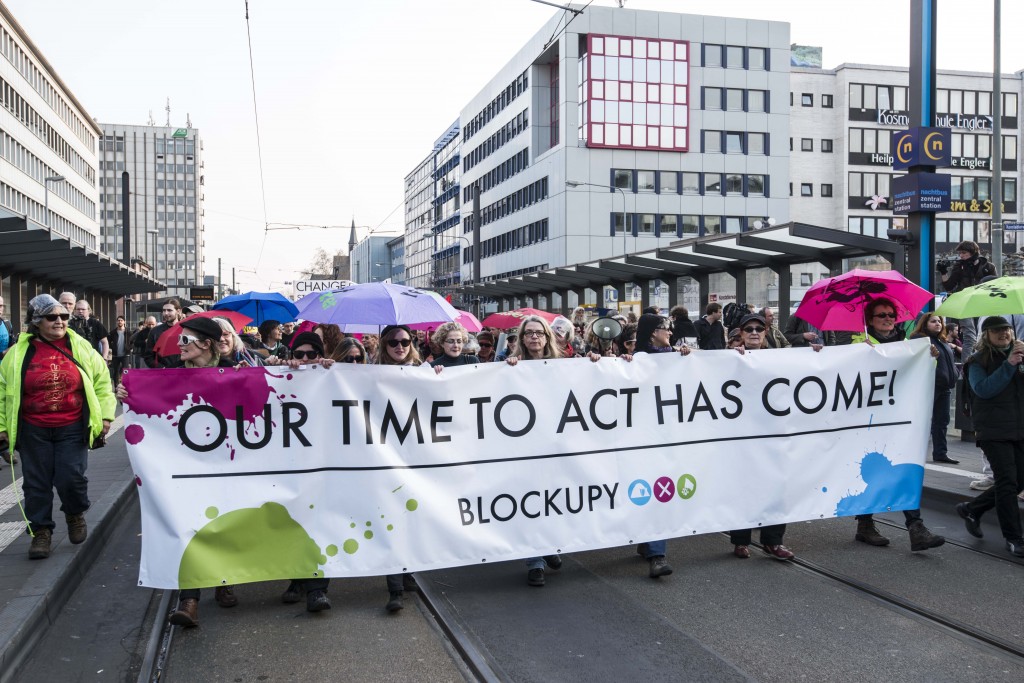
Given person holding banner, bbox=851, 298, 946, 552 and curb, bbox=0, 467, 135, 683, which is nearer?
curb, bbox=0, 467, 135, 683

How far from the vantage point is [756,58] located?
206 ft

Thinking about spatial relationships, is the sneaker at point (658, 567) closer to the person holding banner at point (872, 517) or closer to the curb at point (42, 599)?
the person holding banner at point (872, 517)

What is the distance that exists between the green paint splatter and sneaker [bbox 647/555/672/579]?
2.14 metres

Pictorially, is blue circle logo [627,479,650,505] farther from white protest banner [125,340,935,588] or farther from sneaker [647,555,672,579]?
sneaker [647,555,672,579]

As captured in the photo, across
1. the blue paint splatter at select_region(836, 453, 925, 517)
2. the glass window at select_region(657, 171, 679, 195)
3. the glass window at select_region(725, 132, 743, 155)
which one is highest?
the glass window at select_region(725, 132, 743, 155)

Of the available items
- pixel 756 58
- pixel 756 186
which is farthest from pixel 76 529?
pixel 756 58

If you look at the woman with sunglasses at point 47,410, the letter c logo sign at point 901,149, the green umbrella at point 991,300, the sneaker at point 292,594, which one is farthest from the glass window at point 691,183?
the sneaker at point 292,594

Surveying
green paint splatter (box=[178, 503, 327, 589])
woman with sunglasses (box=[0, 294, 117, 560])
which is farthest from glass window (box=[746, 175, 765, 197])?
green paint splatter (box=[178, 503, 327, 589])

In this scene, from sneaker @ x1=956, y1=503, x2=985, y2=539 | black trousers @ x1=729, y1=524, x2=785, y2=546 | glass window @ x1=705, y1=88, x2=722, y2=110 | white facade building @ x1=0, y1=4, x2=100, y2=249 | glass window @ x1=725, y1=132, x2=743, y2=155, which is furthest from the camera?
white facade building @ x1=0, y1=4, x2=100, y2=249

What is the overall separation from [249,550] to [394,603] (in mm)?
902

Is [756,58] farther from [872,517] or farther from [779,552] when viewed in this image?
[779,552]

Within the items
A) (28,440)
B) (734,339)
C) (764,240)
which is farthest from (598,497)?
(764,240)

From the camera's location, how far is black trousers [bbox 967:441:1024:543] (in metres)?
7.11

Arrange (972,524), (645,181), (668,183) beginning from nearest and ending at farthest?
(972,524) → (645,181) → (668,183)
